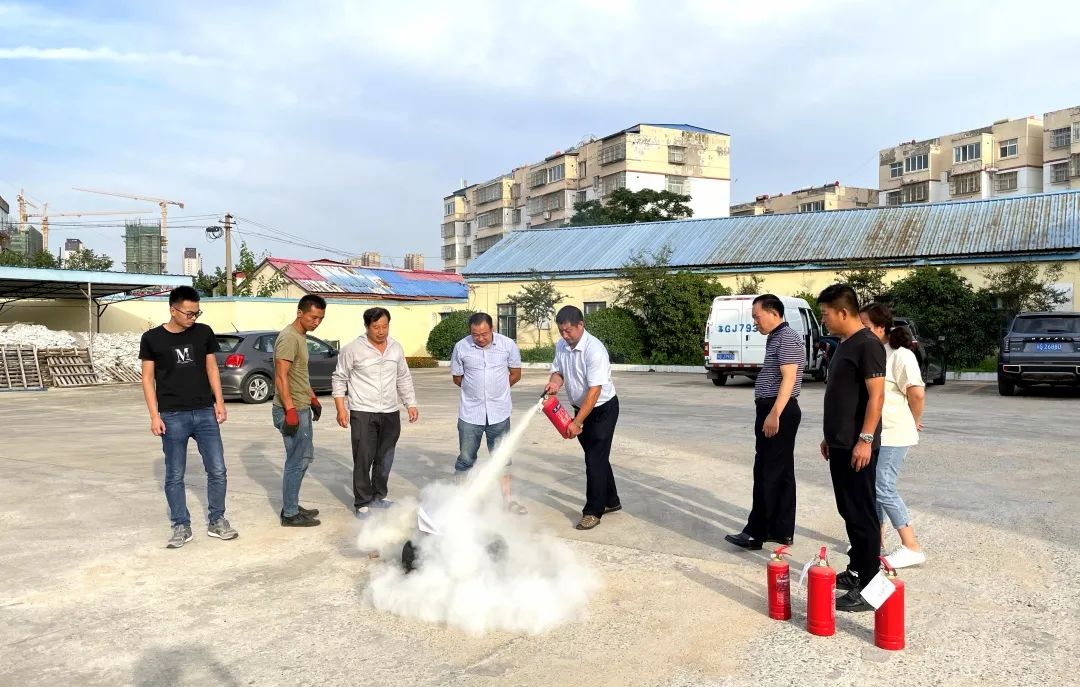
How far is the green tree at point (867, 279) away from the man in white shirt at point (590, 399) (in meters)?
20.8

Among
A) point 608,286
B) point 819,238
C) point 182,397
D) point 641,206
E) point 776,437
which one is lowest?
point 776,437

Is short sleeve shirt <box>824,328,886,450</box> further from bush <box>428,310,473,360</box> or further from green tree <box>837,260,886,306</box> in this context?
bush <box>428,310,473,360</box>

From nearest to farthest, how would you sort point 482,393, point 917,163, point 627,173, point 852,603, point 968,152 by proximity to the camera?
point 852,603, point 482,393, point 627,173, point 968,152, point 917,163

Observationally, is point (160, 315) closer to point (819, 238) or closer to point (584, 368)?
point (819, 238)

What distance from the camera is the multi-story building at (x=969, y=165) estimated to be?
67438 mm

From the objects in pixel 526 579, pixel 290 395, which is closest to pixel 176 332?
pixel 290 395

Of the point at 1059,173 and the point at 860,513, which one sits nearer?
the point at 860,513

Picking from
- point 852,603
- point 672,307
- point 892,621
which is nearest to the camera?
point 892,621

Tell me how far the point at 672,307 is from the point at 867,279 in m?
6.33

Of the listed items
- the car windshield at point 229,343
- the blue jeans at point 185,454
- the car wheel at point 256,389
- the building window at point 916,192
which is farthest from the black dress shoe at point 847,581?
the building window at point 916,192

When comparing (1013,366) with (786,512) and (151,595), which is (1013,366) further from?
(151,595)

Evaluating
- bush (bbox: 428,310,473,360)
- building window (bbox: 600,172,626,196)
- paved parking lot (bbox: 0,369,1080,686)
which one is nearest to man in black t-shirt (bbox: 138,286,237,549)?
paved parking lot (bbox: 0,369,1080,686)

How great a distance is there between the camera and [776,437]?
551 centimetres

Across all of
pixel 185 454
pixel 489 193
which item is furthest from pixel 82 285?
pixel 489 193
